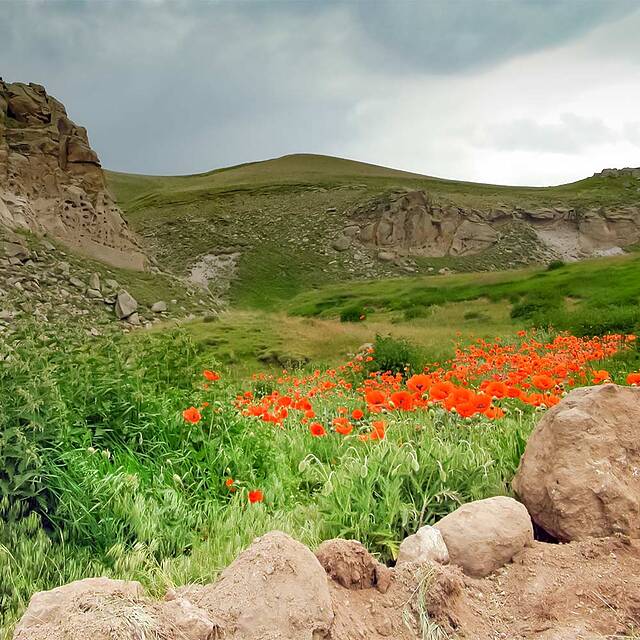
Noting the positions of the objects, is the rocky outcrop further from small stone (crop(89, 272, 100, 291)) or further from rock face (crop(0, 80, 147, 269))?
small stone (crop(89, 272, 100, 291))

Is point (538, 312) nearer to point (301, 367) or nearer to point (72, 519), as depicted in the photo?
point (301, 367)

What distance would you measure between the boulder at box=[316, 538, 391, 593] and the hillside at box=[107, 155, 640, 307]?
158 ft

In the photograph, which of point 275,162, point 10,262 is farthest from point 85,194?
point 275,162

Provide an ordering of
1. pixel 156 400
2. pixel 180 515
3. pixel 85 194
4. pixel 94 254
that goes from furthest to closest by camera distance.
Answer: pixel 85 194 → pixel 94 254 → pixel 156 400 → pixel 180 515

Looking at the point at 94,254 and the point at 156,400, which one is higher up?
the point at 94,254

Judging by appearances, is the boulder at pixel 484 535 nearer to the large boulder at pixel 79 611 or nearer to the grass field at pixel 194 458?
the grass field at pixel 194 458

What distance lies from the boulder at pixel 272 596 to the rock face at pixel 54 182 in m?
29.9

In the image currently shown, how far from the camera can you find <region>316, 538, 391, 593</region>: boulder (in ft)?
8.84

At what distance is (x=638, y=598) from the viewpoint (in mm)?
2773

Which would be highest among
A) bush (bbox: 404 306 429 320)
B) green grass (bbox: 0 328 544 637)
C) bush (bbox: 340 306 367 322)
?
green grass (bbox: 0 328 544 637)

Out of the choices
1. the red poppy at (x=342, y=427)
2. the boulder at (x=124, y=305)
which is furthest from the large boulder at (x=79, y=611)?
the boulder at (x=124, y=305)

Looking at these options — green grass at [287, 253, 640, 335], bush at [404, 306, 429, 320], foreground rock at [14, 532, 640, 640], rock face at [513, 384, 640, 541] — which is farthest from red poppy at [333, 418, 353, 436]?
bush at [404, 306, 429, 320]

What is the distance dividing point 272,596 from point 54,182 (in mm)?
35089

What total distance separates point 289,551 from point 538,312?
22.6 m
